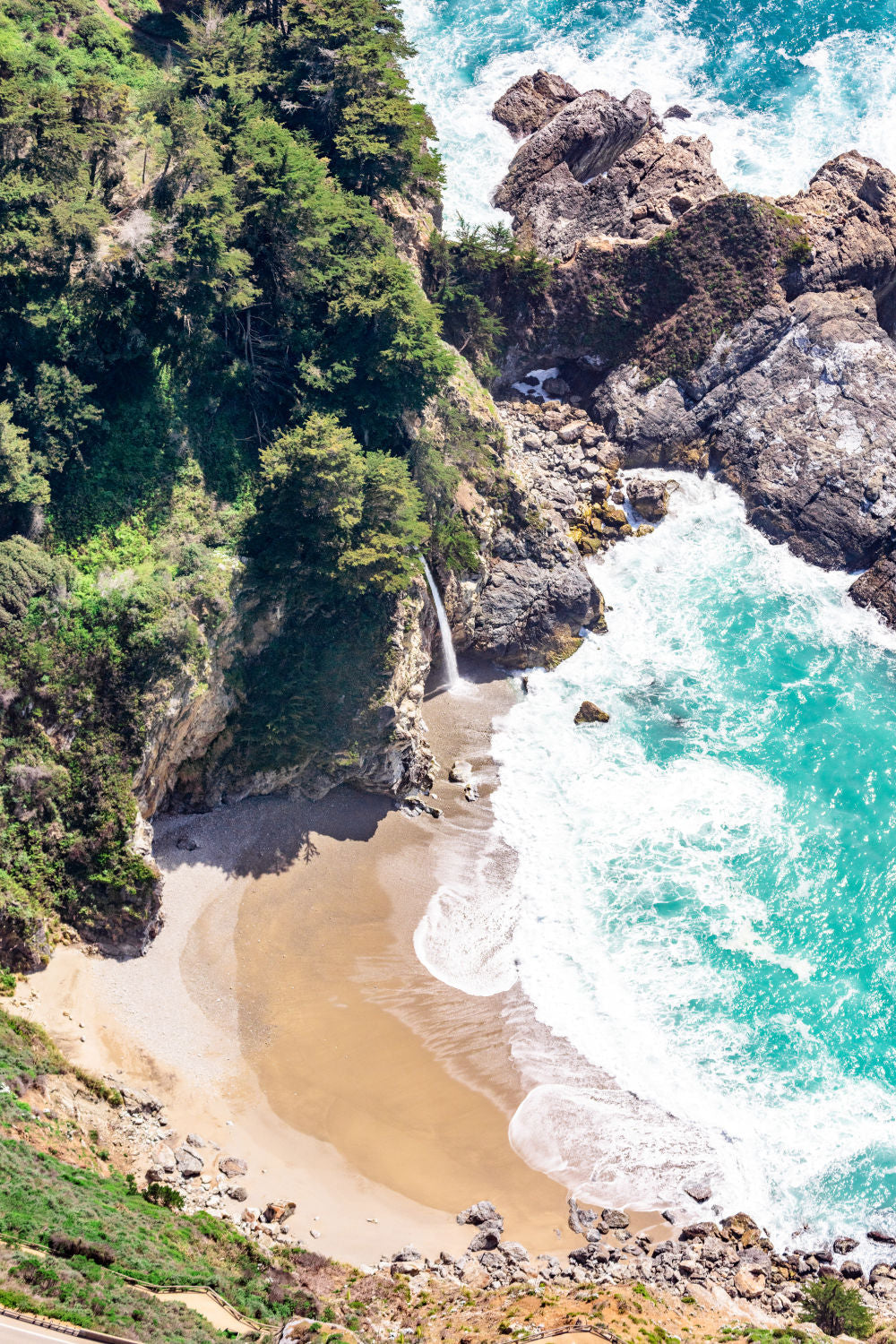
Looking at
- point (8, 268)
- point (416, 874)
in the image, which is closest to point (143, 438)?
point (8, 268)

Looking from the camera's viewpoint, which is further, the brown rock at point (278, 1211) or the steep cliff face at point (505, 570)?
the steep cliff face at point (505, 570)

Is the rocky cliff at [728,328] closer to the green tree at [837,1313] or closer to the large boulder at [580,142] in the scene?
the large boulder at [580,142]

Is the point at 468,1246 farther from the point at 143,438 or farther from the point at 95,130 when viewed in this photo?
the point at 95,130

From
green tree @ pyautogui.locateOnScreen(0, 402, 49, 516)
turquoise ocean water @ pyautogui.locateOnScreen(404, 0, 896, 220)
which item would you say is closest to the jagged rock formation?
turquoise ocean water @ pyautogui.locateOnScreen(404, 0, 896, 220)

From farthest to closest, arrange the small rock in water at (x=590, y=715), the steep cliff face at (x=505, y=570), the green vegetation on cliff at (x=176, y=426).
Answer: the steep cliff face at (x=505, y=570) < the small rock in water at (x=590, y=715) < the green vegetation on cliff at (x=176, y=426)

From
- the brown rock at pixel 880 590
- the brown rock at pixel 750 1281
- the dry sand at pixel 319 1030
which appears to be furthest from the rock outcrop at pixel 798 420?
the brown rock at pixel 750 1281

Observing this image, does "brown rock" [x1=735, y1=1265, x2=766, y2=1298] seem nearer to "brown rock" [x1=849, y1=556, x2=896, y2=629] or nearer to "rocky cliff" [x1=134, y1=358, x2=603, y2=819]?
"rocky cliff" [x1=134, y1=358, x2=603, y2=819]
